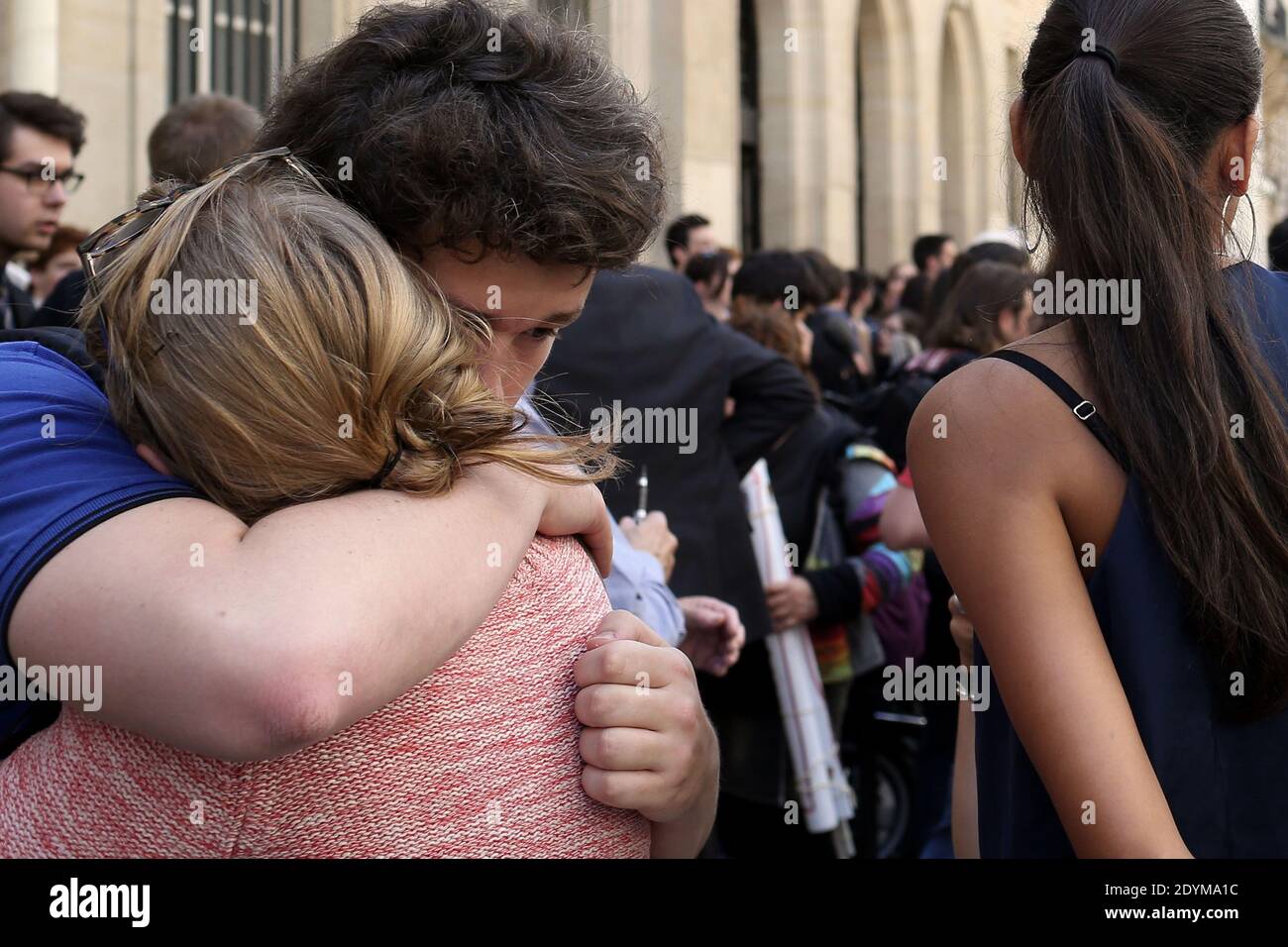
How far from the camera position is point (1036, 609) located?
59.4 inches

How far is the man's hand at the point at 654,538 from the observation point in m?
3.02

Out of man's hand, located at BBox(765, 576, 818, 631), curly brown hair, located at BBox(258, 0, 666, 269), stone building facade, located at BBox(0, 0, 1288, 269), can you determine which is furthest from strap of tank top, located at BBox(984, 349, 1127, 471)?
stone building facade, located at BBox(0, 0, 1288, 269)

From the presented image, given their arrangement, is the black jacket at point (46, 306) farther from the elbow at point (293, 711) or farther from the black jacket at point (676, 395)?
the elbow at point (293, 711)

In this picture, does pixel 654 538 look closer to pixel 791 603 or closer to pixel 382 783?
pixel 791 603

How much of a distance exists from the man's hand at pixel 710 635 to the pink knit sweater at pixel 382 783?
2.04m

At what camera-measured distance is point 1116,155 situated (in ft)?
5.18

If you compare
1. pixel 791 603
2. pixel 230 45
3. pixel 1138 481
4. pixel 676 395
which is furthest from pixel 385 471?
pixel 230 45

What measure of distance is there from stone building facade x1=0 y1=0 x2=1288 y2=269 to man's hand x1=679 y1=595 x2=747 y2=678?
4.97 m

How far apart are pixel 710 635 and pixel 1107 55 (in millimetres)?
2028

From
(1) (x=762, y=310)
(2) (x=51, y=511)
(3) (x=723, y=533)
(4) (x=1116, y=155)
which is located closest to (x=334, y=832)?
(2) (x=51, y=511)

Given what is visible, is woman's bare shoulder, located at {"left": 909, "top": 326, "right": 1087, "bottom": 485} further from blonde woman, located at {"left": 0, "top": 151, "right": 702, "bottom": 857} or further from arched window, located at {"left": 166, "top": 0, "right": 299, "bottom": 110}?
arched window, located at {"left": 166, "top": 0, "right": 299, "bottom": 110}

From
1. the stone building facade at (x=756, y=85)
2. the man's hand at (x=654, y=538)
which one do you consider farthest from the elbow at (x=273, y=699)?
the stone building facade at (x=756, y=85)

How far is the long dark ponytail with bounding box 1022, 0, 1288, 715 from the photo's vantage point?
149 cm

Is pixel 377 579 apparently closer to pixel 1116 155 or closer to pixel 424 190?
pixel 424 190
